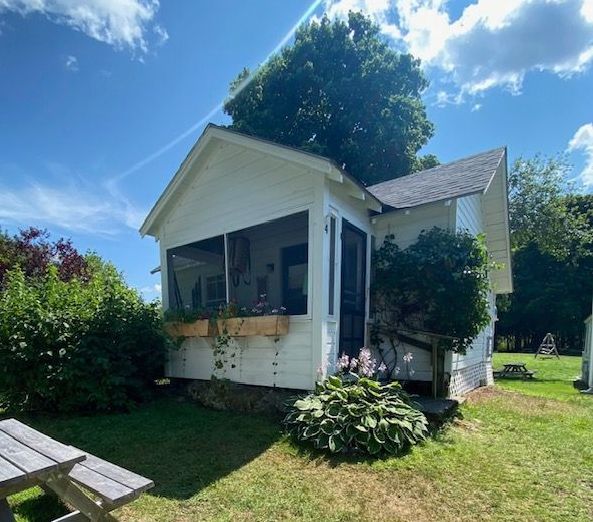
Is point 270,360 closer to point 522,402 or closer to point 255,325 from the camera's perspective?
point 255,325

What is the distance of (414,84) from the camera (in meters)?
21.5

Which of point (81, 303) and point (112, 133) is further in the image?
point (112, 133)

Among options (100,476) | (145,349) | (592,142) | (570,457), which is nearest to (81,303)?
(145,349)

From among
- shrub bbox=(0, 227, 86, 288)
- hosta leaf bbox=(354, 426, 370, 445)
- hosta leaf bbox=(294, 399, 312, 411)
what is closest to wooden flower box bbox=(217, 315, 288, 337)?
hosta leaf bbox=(294, 399, 312, 411)

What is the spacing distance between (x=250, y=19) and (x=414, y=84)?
1559 cm

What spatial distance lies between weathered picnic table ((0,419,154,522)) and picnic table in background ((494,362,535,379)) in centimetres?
1501

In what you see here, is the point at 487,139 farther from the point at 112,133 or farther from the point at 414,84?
the point at 112,133

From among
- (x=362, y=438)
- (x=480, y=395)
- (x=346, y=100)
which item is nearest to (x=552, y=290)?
(x=346, y=100)

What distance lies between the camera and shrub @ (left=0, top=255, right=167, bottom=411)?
6020 mm

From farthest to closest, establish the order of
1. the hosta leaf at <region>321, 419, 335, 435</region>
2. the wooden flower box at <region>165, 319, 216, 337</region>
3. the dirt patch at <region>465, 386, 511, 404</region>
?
the dirt patch at <region>465, 386, 511, 404</region>, the wooden flower box at <region>165, 319, 216, 337</region>, the hosta leaf at <region>321, 419, 335, 435</region>

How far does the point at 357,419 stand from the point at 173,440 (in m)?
2.32

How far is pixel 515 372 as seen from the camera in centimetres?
1497

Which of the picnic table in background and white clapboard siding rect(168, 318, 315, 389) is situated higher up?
white clapboard siding rect(168, 318, 315, 389)

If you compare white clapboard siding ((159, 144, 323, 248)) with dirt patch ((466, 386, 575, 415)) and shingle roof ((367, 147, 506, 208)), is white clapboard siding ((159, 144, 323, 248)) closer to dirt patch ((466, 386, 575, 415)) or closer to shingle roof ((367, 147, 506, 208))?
shingle roof ((367, 147, 506, 208))
